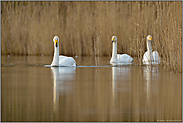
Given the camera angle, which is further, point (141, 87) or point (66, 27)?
point (66, 27)

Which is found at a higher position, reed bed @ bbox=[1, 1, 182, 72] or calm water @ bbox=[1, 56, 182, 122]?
reed bed @ bbox=[1, 1, 182, 72]

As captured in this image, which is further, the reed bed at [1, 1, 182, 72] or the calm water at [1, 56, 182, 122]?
the reed bed at [1, 1, 182, 72]

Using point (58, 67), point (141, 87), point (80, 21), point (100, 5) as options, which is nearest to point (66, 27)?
point (80, 21)

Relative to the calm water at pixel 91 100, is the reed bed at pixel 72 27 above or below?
above

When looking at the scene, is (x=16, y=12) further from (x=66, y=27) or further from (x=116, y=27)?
(x=116, y=27)

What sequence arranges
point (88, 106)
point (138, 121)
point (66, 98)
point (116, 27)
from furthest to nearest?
point (116, 27) → point (66, 98) → point (88, 106) → point (138, 121)

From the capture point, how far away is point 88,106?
13.2 feet

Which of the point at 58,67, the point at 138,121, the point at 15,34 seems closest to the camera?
the point at 138,121

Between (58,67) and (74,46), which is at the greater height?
(74,46)

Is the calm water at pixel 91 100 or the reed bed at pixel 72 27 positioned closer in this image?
the calm water at pixel 91 100

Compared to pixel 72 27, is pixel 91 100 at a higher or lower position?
lower

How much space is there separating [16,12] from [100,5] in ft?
13.2

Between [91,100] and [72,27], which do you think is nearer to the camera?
[91,100]

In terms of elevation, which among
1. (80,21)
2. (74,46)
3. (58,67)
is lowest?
(58,67)
